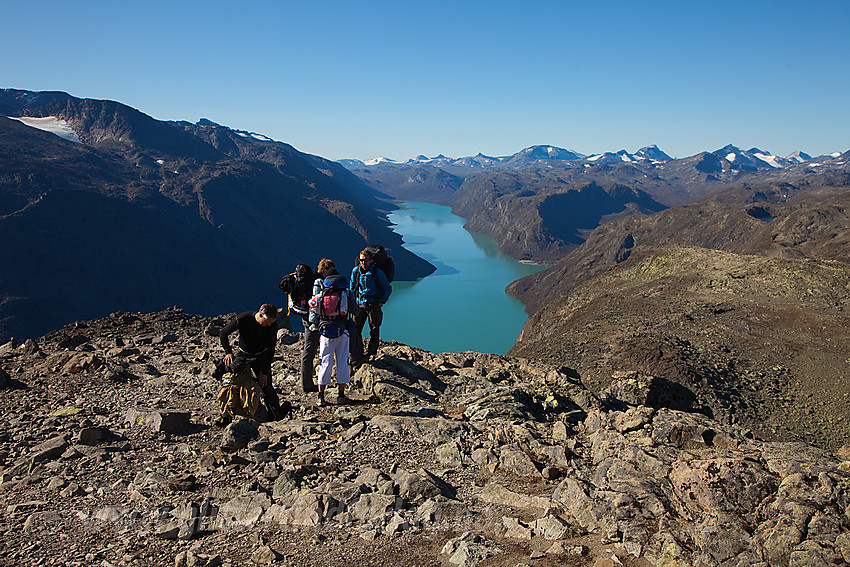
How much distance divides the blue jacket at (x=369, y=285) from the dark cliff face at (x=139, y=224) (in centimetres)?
7075

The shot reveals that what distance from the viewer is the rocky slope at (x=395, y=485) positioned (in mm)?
4805

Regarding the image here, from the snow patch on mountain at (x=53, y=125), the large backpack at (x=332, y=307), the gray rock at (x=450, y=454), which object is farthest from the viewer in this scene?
the snow patch on mountain at (x=53, y=125)

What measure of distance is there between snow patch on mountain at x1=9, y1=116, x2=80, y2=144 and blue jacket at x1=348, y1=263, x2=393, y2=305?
171583mm

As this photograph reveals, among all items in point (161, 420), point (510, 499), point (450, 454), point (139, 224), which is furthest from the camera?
point (139, 224)

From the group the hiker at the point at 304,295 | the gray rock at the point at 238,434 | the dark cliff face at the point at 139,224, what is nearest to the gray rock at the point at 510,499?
the gray rock at the point at 238,434

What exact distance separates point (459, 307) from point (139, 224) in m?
63.1

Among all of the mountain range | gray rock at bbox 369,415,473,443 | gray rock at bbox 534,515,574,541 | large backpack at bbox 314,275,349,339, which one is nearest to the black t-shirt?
large backpack at bbox 314,275,349,339

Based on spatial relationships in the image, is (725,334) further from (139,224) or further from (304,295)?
(139,224)

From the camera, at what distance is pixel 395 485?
236 inches

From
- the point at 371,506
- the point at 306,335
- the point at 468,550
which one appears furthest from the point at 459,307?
the point at 468,550

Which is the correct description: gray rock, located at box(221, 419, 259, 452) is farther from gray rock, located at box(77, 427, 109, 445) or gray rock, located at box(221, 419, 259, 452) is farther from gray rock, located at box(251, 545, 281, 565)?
gray rock, located at box(251, 545, 281, 565)

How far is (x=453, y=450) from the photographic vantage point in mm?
7133

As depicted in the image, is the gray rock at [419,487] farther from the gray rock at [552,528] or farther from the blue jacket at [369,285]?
the blue jacket at [369,285]

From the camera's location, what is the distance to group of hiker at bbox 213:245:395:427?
750 centimetres
